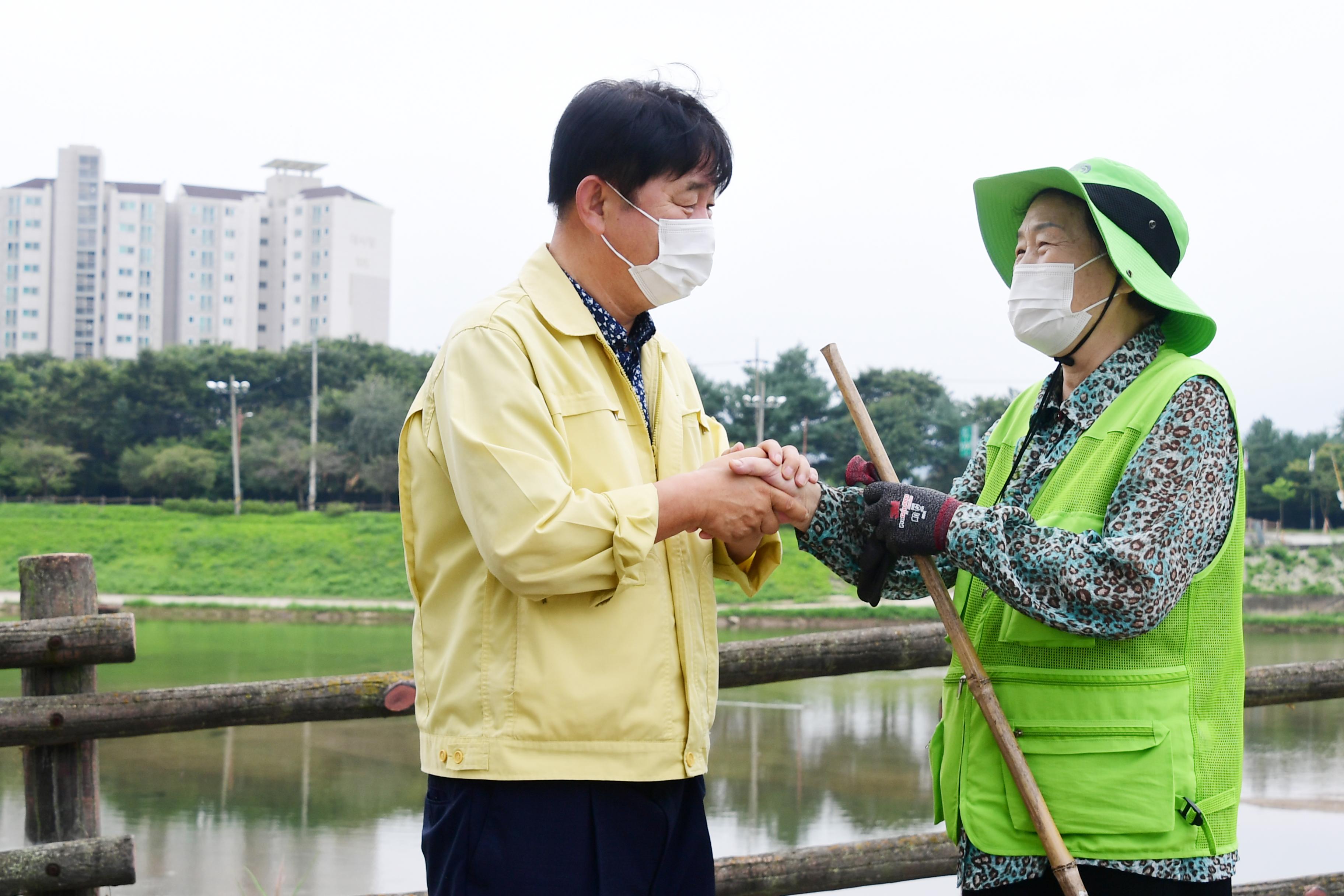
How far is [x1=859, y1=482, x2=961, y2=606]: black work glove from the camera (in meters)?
2.04

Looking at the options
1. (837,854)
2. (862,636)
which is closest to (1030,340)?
(862,636)

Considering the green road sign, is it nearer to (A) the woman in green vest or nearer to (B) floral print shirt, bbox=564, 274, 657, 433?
(A) the woman in green vest

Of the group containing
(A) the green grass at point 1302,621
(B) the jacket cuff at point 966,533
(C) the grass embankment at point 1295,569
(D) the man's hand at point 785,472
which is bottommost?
(A) the green grass at point 1302,621

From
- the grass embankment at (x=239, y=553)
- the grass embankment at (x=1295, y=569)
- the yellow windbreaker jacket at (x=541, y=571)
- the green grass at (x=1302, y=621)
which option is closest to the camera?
the yellow windbreaker jacket at (x=541, y=571)

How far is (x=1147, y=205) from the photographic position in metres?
2.13

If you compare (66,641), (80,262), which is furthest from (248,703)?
(80,262)

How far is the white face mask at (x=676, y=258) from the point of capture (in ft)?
6.77

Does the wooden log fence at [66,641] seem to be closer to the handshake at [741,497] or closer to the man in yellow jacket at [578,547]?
the man in yellow jacket at [578,547]

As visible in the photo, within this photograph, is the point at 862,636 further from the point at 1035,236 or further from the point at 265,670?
the point at 265,670

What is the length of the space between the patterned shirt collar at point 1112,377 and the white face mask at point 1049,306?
9 cm

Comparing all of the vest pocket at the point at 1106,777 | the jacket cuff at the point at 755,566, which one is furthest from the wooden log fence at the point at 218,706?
the vest pocket at the point at 1106,777

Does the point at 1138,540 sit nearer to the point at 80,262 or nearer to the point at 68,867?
the point at 68,867

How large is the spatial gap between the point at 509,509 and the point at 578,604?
223 millimetres

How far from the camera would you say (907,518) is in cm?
206
